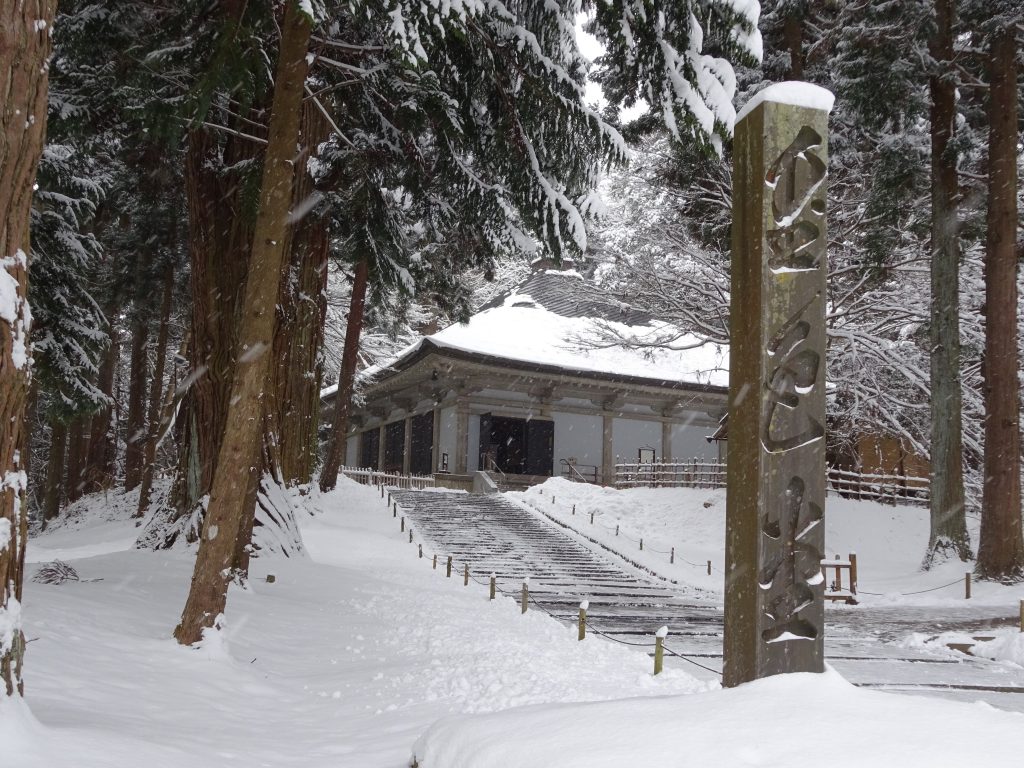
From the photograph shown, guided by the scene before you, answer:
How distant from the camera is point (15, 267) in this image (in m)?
3.61

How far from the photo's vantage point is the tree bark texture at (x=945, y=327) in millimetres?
14266

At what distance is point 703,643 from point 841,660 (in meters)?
1.53

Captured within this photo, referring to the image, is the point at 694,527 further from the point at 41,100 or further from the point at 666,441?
the point at 41,100

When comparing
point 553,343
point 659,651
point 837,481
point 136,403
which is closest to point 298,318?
point 659,651

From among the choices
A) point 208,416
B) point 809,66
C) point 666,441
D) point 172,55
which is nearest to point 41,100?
point 172,55

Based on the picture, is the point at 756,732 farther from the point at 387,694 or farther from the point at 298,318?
the point at 298,318

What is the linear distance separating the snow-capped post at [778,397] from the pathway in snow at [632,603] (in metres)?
4.16

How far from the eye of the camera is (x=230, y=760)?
4.11 metres

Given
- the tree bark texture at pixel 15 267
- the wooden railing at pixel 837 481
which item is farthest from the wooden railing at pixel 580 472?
the tree bark texture at pixel 15 267

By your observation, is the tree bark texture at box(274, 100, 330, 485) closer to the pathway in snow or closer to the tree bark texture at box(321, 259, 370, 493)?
the pathway in snow

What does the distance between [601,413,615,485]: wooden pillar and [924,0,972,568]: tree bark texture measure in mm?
13225

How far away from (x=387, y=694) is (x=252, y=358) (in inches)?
107

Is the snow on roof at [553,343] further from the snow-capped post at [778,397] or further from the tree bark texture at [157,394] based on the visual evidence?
the snow-capped post at [778,397]

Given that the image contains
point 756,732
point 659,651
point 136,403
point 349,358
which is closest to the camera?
point 756,732
